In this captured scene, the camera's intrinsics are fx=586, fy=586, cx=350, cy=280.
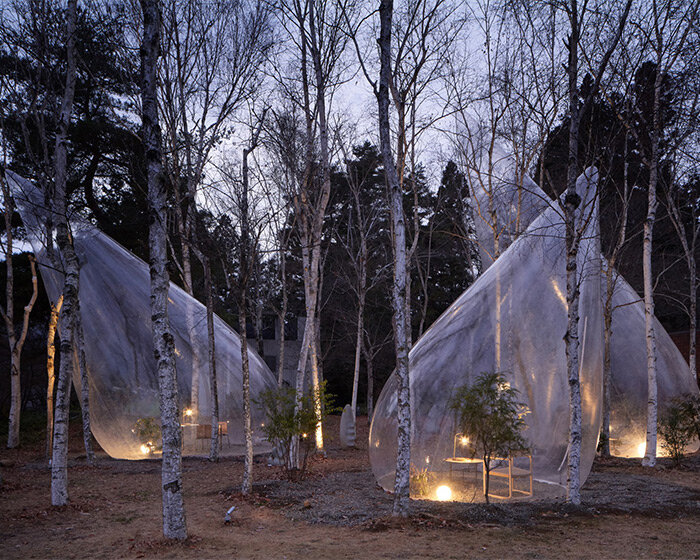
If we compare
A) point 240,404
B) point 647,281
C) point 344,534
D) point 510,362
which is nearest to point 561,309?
point 510,362

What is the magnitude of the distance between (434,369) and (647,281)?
497cm

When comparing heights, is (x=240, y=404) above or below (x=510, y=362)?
below

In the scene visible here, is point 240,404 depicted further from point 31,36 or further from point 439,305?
point 439,305

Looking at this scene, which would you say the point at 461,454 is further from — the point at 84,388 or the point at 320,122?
the point at 84,388

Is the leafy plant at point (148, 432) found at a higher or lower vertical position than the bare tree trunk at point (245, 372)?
lower

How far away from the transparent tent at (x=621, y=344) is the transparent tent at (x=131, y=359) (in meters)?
7.13

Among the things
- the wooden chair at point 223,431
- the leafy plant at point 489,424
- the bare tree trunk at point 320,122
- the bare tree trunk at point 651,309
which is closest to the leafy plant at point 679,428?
the bare tree trunk at point 651,309

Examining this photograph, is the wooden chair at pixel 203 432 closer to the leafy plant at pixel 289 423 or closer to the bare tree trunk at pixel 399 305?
the leafy plant at pixel 289 423

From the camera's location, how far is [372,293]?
1019 inches

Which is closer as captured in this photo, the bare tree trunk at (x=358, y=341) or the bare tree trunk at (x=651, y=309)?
the bare tree trunk at (x=651, y=309)

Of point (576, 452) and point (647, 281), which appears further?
point (647, 281)

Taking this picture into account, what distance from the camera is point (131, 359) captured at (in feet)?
42.9

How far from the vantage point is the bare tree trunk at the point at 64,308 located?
7.41 meters

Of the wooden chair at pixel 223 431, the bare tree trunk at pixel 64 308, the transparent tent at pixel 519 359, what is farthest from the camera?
the wooden chair at pixel 223 431
